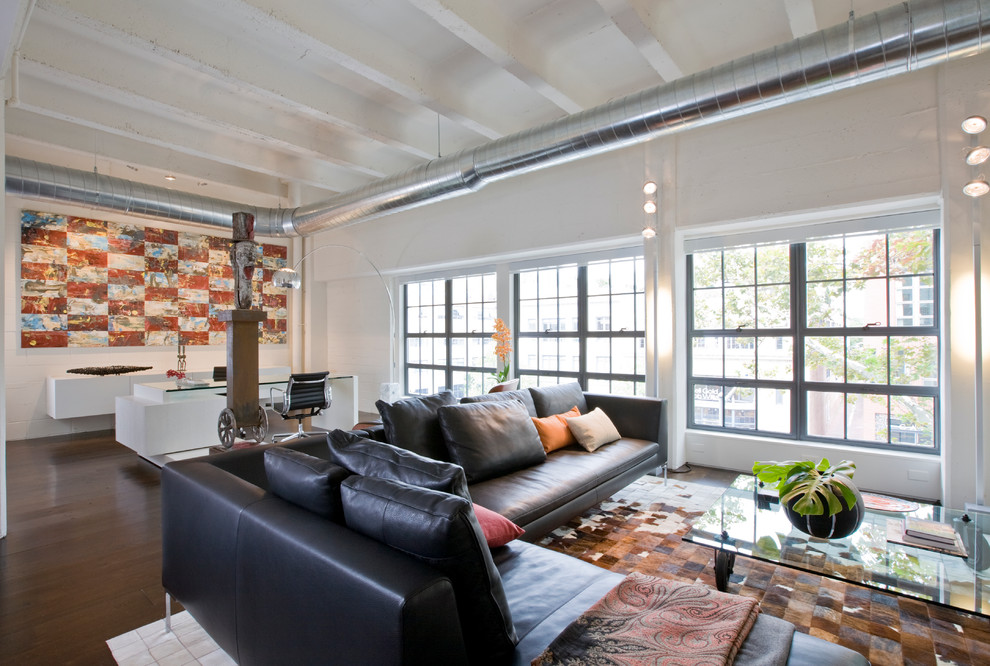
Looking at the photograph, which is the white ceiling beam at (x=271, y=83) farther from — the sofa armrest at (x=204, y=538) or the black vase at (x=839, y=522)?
the black vase at (x=839, y=522)

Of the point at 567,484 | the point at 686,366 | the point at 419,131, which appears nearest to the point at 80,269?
the point at 419,131

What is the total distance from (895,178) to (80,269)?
8804 mm

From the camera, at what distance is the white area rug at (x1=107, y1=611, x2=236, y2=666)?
6.38 feet

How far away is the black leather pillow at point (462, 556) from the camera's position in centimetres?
120

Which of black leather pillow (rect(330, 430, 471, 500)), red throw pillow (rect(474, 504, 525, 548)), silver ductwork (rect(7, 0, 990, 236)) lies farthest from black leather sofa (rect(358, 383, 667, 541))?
silver ductwork (rect(7, 0, 990, 236))

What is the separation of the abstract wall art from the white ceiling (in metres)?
1.34

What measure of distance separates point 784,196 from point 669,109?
1.47 m

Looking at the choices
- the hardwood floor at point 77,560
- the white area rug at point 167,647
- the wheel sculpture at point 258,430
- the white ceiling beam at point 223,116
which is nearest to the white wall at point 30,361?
the hardwood floor at point 77,560

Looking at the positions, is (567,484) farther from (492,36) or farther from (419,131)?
(419,131)

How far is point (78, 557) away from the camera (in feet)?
9.32

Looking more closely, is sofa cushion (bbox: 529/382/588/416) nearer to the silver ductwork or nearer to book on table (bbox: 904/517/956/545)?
the silver ductwork

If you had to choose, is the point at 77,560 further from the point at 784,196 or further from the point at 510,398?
the point at 784,196

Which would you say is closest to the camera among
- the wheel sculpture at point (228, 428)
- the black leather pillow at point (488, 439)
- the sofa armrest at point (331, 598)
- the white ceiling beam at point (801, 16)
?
the sofa armrest at point (331, 598)

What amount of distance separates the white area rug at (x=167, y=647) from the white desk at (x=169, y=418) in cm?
270
